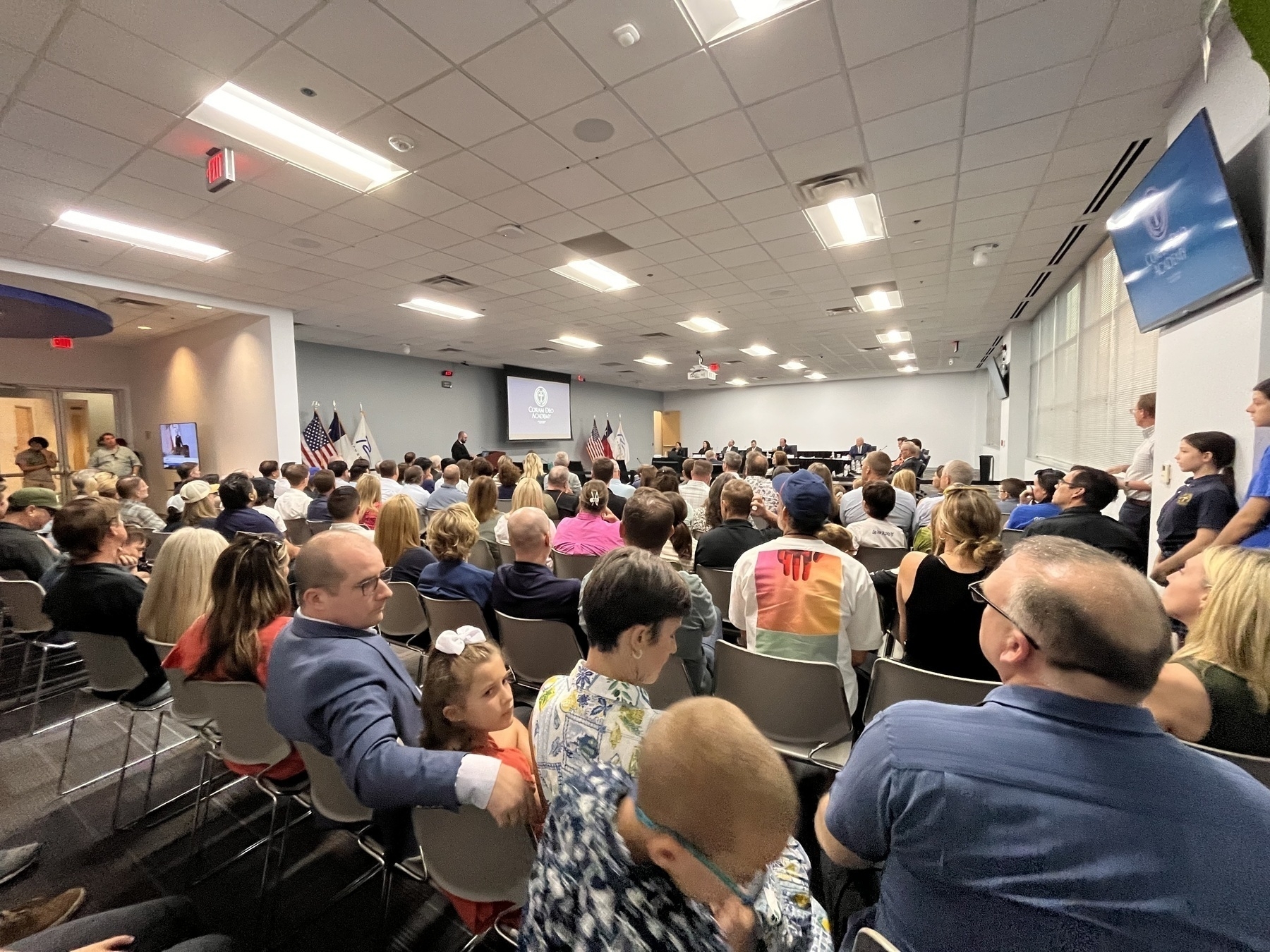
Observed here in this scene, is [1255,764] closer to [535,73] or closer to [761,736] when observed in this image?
[761,736]

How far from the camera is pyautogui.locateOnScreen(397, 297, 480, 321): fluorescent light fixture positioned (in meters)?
6.87

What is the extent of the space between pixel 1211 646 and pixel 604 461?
4.47 m

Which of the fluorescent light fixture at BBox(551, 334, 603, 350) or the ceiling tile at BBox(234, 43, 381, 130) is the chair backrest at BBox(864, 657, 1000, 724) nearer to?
the ceiling tile at BBox(234, 43, 381, 130)

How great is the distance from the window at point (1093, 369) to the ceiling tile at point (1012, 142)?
73.8 inches

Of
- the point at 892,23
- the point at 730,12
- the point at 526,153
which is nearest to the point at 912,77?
the point at 892,23

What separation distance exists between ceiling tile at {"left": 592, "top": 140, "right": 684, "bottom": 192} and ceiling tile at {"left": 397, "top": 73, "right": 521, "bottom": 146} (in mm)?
716

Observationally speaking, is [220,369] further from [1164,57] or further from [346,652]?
[1164,57]

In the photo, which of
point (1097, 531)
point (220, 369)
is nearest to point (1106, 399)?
point (1097, 531)

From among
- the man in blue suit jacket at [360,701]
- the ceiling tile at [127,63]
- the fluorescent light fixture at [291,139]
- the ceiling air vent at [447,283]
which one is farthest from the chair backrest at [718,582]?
the ceiling air vent at [447,283]

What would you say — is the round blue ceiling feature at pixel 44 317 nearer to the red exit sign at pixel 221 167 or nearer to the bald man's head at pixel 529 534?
the red exit sign at pixel 221 167

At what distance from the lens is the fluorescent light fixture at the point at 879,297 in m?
6.65

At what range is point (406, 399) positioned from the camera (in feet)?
36.1

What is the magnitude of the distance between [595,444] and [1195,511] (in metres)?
14.2

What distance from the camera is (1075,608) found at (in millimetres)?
851
